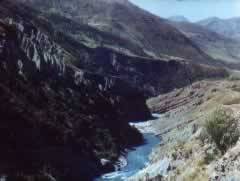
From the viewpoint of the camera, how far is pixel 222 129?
87875 millimetres

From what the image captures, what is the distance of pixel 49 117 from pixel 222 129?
7091 centimetres

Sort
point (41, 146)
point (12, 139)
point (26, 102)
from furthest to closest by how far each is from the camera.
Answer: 1. point (26, 102)
2. point (41, 146)
3. point (12, 139)

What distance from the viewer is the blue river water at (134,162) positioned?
140625 millimetres

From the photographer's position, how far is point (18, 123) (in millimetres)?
128125

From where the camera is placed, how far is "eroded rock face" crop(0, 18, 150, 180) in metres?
125

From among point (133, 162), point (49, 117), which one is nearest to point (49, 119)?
point (49, 117)

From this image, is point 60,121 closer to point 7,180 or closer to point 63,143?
point 63,143

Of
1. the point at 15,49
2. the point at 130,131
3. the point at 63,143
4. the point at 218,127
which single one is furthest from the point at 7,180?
the point at 130,131

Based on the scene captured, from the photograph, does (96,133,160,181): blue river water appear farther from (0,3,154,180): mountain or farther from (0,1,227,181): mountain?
(0,3,154,180): mountain

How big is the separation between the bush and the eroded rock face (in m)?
47.4

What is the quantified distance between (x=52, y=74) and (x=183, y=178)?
101m

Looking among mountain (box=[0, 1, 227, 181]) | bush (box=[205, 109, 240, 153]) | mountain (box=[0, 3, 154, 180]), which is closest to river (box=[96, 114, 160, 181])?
mountain (box=[0, 1, 227, 181])

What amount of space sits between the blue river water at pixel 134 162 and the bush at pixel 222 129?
53.0m

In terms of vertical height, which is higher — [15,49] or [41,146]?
[15,49]
